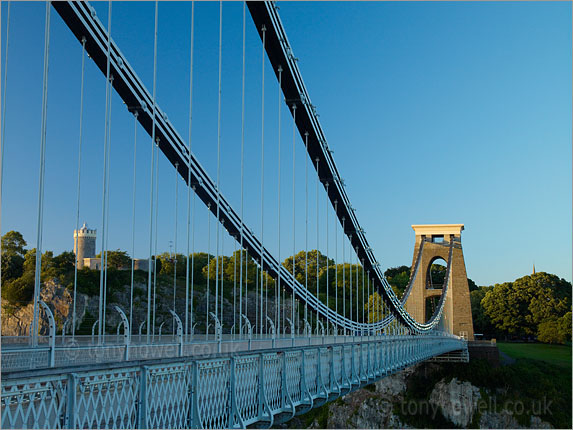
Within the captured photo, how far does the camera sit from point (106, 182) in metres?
11.8

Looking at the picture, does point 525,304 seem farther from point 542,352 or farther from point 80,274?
point 80,274

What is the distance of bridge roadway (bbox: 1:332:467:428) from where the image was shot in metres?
5.29

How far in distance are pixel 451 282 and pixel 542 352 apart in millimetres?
8773

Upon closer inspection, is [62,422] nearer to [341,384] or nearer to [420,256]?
[341,384]

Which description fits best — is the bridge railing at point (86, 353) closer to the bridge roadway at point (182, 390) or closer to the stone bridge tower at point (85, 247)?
the bridge roadway at point (182, 390)

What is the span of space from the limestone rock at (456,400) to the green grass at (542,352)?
39.7 ft

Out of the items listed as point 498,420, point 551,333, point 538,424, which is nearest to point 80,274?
point 498,420

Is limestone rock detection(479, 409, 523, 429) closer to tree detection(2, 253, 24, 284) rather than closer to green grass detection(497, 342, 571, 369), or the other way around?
green grass detection(497, 342, 571, 369)

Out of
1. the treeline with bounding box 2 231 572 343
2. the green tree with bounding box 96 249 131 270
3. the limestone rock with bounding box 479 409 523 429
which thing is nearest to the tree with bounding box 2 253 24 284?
the treeline with bounding box 2 231 572 343

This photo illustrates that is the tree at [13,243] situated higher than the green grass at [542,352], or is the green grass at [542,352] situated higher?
the tree at [13,243]

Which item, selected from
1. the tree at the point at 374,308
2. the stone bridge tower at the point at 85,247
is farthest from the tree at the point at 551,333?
the stone bridge tower at the point at 85,247

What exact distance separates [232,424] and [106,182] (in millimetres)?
5360

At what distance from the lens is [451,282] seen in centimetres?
5419

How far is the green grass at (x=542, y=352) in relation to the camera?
161 ft
